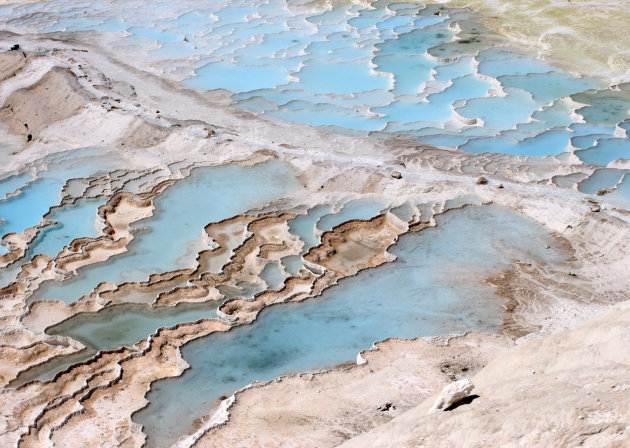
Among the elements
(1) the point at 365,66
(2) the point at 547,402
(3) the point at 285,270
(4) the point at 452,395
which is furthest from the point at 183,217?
(2) the point at 547,402

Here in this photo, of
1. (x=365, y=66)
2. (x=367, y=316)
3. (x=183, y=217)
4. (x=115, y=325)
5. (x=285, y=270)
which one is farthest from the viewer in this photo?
(x=365, y=66)

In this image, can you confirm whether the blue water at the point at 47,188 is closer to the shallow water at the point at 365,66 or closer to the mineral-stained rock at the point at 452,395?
the shallow water at the point at 365,66

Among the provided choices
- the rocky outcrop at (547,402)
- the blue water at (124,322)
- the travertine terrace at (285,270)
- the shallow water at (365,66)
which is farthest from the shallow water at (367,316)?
the shallow water at (365,66)

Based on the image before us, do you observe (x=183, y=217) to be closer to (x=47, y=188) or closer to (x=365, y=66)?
(x=47, y=188)

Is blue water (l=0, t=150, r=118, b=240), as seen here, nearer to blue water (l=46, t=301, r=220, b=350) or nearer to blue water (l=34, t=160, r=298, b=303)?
blue water (l=34, t=160, r=298, b=303)

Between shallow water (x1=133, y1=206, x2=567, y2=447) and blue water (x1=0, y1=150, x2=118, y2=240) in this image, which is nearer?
shallow water (x1=133, y1=206, x2=567, y2=447)

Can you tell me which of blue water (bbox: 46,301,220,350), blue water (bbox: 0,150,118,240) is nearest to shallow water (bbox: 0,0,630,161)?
blue water (bbox: 0,150,118,240)

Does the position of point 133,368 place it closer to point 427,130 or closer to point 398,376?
point 398,376
